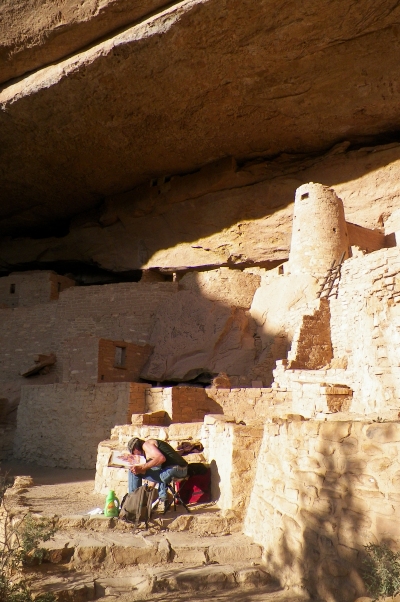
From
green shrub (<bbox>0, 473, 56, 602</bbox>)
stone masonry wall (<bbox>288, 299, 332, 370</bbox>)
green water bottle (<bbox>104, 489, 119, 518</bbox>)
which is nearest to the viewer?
green shrub (<bbox>0, 473, 56, 602</bbox>)

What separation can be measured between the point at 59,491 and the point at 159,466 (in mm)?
2412

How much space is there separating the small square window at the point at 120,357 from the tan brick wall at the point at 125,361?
3cm

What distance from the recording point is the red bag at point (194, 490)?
211 inches

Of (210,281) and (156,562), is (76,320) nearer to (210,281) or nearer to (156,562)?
(210,281)

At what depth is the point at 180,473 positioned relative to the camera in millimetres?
5156

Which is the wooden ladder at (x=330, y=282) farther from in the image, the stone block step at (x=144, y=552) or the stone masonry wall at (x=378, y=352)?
the stone block step at (x=144, y=552)

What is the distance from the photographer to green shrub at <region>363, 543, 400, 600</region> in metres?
2.49

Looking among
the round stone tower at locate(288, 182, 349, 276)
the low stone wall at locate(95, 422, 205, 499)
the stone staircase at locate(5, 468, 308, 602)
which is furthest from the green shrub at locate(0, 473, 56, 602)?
the round stone tower at locate(288, 182, 349, 276)

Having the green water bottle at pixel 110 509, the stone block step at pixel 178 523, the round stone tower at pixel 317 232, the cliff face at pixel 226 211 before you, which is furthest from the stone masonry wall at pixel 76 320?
the stone block step at pixel 178 523

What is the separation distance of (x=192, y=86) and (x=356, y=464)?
11.1m

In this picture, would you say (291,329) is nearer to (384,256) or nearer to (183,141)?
(384,256)

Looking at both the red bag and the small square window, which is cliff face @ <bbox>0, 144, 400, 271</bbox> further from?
the red bag

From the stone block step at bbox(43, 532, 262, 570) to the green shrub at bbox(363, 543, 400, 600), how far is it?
53.0 inches

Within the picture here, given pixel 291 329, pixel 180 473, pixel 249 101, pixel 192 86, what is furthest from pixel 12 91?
pixel 180 473
